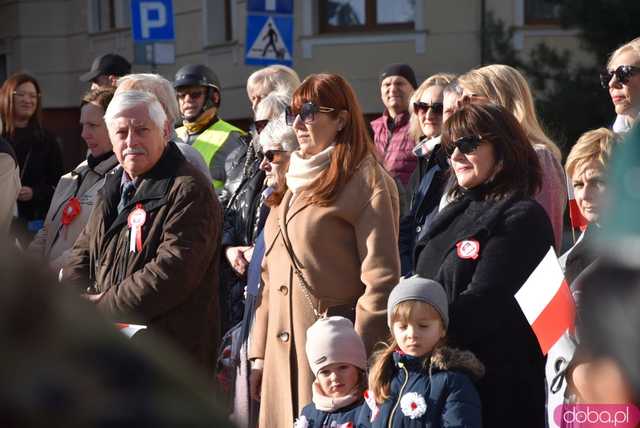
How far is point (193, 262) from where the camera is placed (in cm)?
446

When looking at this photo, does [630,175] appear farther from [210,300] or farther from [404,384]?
[210,300]

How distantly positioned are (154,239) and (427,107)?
1.97 metres

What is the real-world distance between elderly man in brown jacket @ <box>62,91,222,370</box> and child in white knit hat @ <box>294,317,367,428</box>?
520 millimetres

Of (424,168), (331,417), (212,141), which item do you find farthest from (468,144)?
(212,141)

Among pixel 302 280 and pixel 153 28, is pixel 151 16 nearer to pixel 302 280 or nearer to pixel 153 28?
pixel 153 28

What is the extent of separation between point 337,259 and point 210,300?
1.92 ft

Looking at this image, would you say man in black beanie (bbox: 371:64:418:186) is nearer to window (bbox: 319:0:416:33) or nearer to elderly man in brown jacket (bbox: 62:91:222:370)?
elderly man in brown jacket (bbox: 62:91:222:370)

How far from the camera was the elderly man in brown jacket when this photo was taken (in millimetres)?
4418

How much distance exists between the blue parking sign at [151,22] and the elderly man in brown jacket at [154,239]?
6593 mm

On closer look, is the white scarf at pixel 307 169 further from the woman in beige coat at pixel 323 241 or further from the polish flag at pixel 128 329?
the polish flag at pixel 128 329

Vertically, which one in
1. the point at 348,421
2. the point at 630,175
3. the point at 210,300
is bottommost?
the point at 348,421

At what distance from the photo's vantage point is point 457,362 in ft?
12.6

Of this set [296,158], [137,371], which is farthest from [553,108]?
[137,371]

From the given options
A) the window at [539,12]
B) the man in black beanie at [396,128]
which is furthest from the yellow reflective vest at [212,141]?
the window at [539,12]
